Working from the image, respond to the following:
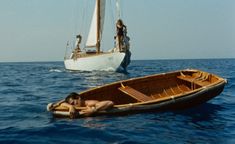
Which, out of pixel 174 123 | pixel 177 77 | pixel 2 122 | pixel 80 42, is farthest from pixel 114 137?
pixel 80 42

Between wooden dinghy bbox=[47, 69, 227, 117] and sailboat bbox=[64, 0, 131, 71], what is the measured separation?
2189 cm

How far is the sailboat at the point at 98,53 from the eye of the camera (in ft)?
128

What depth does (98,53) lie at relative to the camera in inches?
1672

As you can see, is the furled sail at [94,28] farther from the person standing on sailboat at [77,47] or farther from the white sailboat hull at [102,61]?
the white sailboat hull at [102,61]

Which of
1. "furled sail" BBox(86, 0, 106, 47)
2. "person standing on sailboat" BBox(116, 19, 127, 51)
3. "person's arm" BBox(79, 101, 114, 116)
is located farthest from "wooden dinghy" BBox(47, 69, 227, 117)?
"furled sail" BBox(86, 0, 106, 47)

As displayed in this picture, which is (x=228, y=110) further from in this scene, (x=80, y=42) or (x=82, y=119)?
(x=80, y=42)

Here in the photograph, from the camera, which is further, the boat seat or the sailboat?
the sailboat

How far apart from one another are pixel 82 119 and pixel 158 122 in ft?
A: 7.51

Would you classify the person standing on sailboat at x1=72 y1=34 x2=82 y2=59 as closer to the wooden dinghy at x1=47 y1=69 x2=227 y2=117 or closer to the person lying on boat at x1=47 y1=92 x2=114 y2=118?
the wooden dinghy at x1=47 y1=69 x2=227 y2=117

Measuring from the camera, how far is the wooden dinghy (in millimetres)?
12040

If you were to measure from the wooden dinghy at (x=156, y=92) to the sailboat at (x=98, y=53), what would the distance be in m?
21.9

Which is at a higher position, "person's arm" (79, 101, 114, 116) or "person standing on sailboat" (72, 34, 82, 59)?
"person standing on sailboat" (72, 34, 82, 59)

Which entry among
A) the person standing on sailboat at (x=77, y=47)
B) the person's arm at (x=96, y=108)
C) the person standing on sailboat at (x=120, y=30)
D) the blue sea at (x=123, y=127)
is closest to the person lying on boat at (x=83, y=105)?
the person's arm at (x=96, y=108)

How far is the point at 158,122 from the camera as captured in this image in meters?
11.3
